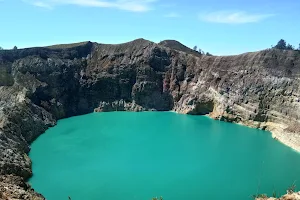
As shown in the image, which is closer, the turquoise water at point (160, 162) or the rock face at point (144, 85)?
the turquoise water at point (160, 162)

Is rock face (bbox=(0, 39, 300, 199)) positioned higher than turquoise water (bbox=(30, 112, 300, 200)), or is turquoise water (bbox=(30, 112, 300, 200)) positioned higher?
rock face (bbox=(0, 39, 300, 199))

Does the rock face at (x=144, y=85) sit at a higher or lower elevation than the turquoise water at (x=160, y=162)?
higher

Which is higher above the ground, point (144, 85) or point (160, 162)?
point (144, 85)

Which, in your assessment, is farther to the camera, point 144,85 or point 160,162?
point 144,85

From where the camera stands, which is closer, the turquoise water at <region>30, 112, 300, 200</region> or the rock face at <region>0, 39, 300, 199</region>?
the turquoise water at <region>30, 112, 300, 200</region>
